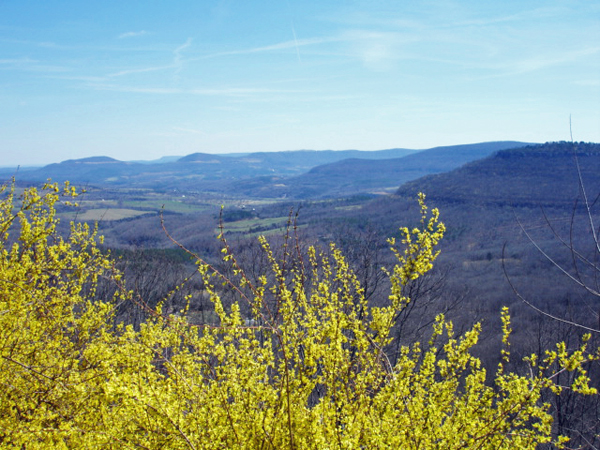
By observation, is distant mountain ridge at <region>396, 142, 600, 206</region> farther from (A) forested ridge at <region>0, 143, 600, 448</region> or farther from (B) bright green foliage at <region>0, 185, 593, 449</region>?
(B) bright green foliage at <region>0, 185, 593, 449</region>

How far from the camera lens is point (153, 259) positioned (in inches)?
1030

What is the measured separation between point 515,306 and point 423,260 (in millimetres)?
31939

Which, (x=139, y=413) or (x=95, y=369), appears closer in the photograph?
(x=139, y=413)

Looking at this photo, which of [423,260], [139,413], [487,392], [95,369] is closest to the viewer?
[139,413]

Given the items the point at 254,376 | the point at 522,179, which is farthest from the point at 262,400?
the point at 522,179

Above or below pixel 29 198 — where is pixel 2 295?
below

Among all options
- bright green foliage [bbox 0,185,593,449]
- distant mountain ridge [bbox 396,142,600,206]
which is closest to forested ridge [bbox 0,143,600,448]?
bright green foliage [bbox 0,185,593,449]

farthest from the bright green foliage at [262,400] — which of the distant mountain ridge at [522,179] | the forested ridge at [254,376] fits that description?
the distant mountain ridge at [522,179]

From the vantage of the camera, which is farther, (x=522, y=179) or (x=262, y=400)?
(x=522, y=179)

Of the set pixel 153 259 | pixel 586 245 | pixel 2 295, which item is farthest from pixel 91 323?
pixel 586 245

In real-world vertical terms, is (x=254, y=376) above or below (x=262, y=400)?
above

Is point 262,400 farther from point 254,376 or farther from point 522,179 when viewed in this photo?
point 522,179

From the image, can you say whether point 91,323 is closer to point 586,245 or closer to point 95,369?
point 95,369

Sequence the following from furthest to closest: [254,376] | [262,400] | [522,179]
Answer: [522,179] < [254,376] < [262,400]
